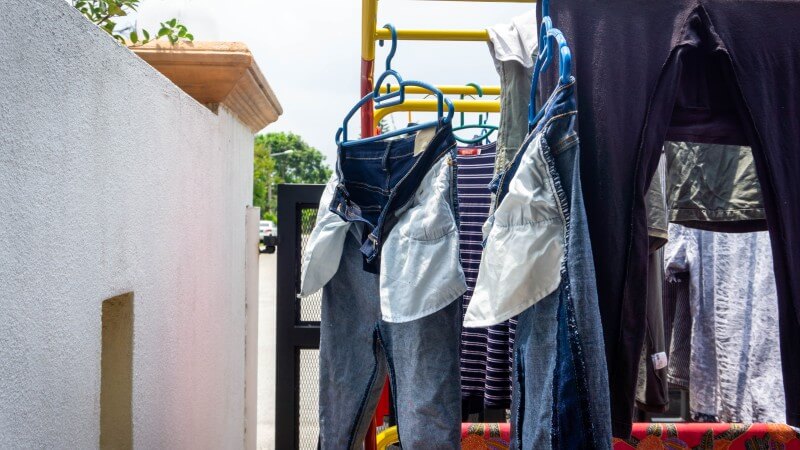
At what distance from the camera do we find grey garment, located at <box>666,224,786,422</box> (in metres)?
2.76

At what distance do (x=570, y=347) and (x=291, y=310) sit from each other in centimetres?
182

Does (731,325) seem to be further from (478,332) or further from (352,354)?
(352,354)

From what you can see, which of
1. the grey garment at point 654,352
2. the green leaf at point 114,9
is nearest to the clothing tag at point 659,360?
the grey garment at point 654,352

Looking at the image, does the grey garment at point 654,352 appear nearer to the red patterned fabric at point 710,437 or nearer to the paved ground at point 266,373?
the red patterned fabric at point 710,437

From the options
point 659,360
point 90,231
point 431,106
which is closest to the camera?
point 90,231

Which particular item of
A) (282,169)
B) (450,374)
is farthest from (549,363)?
(282,169)

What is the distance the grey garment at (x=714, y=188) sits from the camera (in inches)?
81.9

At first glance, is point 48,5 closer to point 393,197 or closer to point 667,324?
point 393,197

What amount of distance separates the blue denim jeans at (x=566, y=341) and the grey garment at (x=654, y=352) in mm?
1157

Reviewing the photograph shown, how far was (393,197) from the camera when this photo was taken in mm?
1794

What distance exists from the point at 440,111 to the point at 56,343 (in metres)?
1.06

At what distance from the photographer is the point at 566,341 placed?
1.34 meters

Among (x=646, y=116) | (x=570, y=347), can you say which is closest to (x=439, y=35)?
(x=646, y=116)

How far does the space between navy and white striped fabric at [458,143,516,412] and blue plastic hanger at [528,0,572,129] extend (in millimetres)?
773
